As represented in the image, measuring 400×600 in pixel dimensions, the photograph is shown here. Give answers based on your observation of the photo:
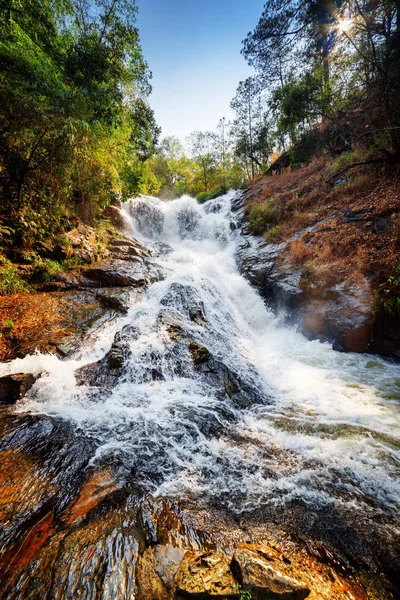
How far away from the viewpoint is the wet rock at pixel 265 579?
1458mm

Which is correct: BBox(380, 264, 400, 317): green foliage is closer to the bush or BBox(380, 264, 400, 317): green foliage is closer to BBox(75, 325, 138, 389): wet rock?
BBox(75, 325, 138, 389): wet rock

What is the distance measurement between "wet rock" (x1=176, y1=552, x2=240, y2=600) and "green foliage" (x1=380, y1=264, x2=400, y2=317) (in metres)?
5.95

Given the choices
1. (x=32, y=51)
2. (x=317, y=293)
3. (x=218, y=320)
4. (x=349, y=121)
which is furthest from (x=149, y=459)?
(x=349, y=121)

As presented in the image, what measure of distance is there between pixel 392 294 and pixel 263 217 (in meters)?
7.71

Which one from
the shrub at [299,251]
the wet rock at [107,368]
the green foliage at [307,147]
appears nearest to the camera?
the wet rock at [107,368]

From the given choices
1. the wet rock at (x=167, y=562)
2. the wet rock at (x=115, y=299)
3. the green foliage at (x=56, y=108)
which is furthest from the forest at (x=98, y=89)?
the wet rock at (x=167, y=562)

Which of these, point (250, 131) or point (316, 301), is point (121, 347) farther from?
point (250, 131)

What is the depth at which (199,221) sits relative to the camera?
645 inches

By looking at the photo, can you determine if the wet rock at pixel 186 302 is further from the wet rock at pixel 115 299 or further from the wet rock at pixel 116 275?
the wet rock at pixel 116 275

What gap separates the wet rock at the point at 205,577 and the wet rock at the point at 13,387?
3.34m

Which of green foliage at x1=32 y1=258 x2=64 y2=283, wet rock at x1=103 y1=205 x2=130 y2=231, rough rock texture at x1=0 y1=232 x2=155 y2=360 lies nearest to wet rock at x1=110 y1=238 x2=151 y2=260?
rough rock texture at x1=0 y1=232 x2=155 y2=360

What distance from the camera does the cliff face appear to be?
5.86 meters

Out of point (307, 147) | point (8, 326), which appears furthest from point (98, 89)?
point (307, 147)

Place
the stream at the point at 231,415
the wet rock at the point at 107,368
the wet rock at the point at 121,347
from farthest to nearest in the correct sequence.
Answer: the wet rock at the point at 121,347
the wet rock at the point at 107,368
the stream at the point at 231,415
